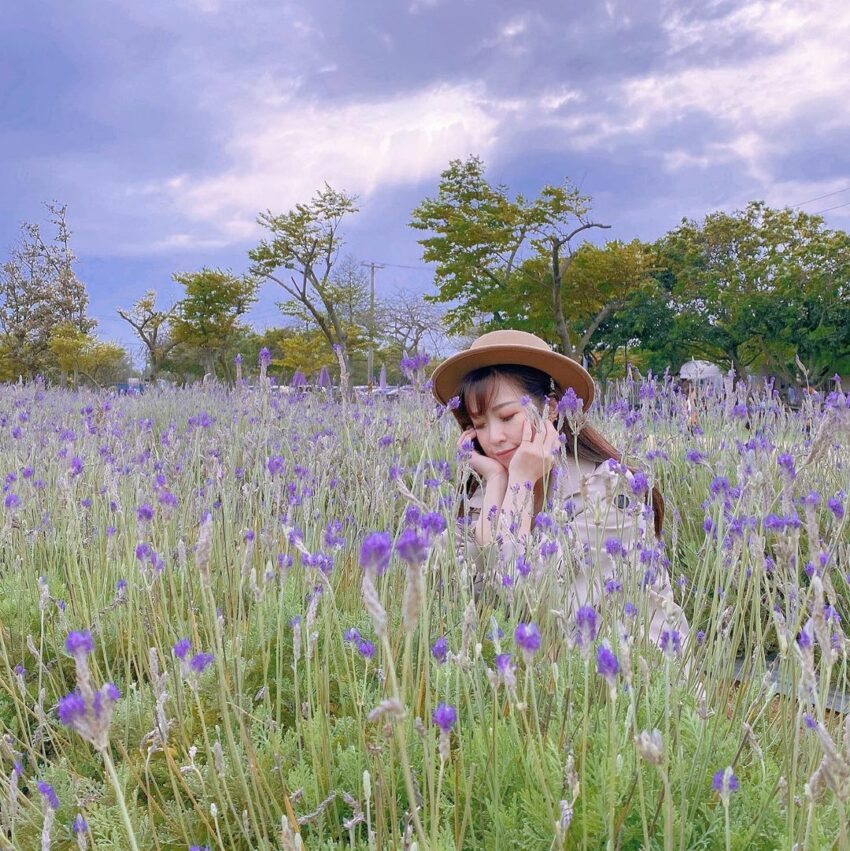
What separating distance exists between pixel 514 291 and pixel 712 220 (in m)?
9.17

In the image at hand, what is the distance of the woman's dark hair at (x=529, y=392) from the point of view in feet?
8.71

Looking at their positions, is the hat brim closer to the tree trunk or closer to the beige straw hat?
the beige straw hat

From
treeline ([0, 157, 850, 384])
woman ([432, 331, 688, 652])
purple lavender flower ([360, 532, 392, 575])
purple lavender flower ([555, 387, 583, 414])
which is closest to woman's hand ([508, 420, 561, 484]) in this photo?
woman ([432, 331, 688, 652])

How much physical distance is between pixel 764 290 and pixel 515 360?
23.4 metres

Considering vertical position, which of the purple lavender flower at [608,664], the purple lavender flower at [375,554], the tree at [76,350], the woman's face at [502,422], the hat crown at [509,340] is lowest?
the purple lavender flower at [608,664]

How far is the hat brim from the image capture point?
8.64ft

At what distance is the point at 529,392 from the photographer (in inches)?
107

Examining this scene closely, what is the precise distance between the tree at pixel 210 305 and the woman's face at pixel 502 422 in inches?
1004

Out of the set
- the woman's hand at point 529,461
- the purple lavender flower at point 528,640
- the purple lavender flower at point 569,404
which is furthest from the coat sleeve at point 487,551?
the purple lavender flower at point 528,640

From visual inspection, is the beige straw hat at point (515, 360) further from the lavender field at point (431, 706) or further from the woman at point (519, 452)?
the lavender field at point (431, 706)

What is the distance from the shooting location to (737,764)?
1347 millimetres

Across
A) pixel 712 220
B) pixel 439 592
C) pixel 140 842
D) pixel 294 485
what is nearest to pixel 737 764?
pixel 439 592

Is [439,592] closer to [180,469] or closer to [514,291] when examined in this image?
[180,469]

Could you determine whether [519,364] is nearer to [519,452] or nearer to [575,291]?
[519,452]
